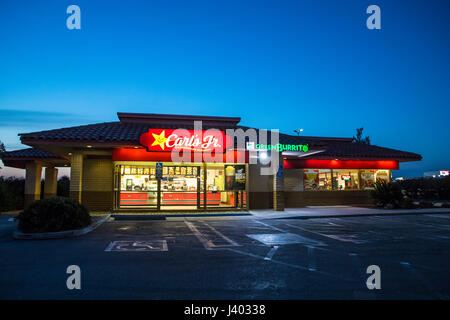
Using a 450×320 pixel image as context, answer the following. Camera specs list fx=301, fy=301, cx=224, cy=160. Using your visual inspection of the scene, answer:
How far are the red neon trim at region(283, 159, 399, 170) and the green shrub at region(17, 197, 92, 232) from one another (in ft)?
51.9

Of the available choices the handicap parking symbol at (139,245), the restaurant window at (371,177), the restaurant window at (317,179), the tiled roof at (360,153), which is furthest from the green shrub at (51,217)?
the restaurant window at (371,177)

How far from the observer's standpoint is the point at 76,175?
16656 mm

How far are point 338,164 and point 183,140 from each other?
44.4 feet

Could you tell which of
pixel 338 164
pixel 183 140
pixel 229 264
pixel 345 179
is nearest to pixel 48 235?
pixel 229 264

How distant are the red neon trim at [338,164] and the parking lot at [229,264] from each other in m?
12.1

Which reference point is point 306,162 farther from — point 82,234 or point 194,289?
point 194,289

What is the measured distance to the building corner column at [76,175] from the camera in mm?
16578

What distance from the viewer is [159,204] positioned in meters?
18.1

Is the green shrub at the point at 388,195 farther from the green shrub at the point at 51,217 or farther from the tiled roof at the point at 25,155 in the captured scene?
the tiled roof at the point at 25,155

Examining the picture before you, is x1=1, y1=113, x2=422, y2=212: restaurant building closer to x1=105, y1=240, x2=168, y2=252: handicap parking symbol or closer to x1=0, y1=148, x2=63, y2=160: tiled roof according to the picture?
x1=0, y1=148, x2=63, y2=160: tiled roof

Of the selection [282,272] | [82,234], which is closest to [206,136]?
[82,234]

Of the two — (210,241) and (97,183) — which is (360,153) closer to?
(210,241)

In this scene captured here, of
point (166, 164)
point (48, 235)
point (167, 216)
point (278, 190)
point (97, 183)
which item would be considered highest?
point (166, 164)
